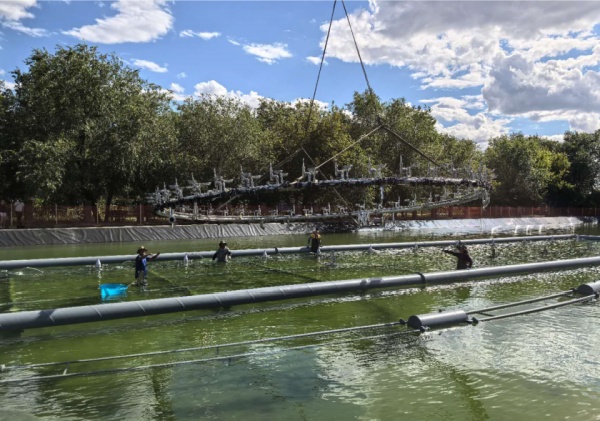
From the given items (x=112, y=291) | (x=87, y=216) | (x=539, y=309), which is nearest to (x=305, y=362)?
(x=539, y=309)

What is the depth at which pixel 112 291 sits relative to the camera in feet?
51.4

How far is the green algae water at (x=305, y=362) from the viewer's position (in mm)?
7938

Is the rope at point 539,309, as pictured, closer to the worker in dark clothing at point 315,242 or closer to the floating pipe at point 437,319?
the floating pipe at point 437,319

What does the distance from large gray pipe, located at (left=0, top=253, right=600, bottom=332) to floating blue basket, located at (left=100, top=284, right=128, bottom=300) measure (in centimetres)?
393

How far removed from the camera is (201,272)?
21.0m

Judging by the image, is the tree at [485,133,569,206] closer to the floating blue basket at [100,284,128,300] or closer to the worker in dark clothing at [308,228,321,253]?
the worker in dark clothing at [308,228,321,253]

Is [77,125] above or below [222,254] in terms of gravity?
above

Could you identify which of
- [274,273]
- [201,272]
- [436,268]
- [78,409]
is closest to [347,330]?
[78,409]

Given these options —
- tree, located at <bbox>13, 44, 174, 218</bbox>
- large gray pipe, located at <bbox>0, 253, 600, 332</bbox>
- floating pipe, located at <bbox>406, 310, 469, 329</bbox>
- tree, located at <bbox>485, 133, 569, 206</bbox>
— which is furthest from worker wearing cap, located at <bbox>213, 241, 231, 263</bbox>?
tree, located at <bbox>485, 133, 569, 206</bbox>

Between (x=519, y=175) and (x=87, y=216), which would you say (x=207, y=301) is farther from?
(x=519, y=175)

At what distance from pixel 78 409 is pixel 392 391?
5247mm

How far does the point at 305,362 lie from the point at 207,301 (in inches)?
155

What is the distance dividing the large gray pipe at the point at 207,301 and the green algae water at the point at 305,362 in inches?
20.5

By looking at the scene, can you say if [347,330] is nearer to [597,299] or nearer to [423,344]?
[423,344]
